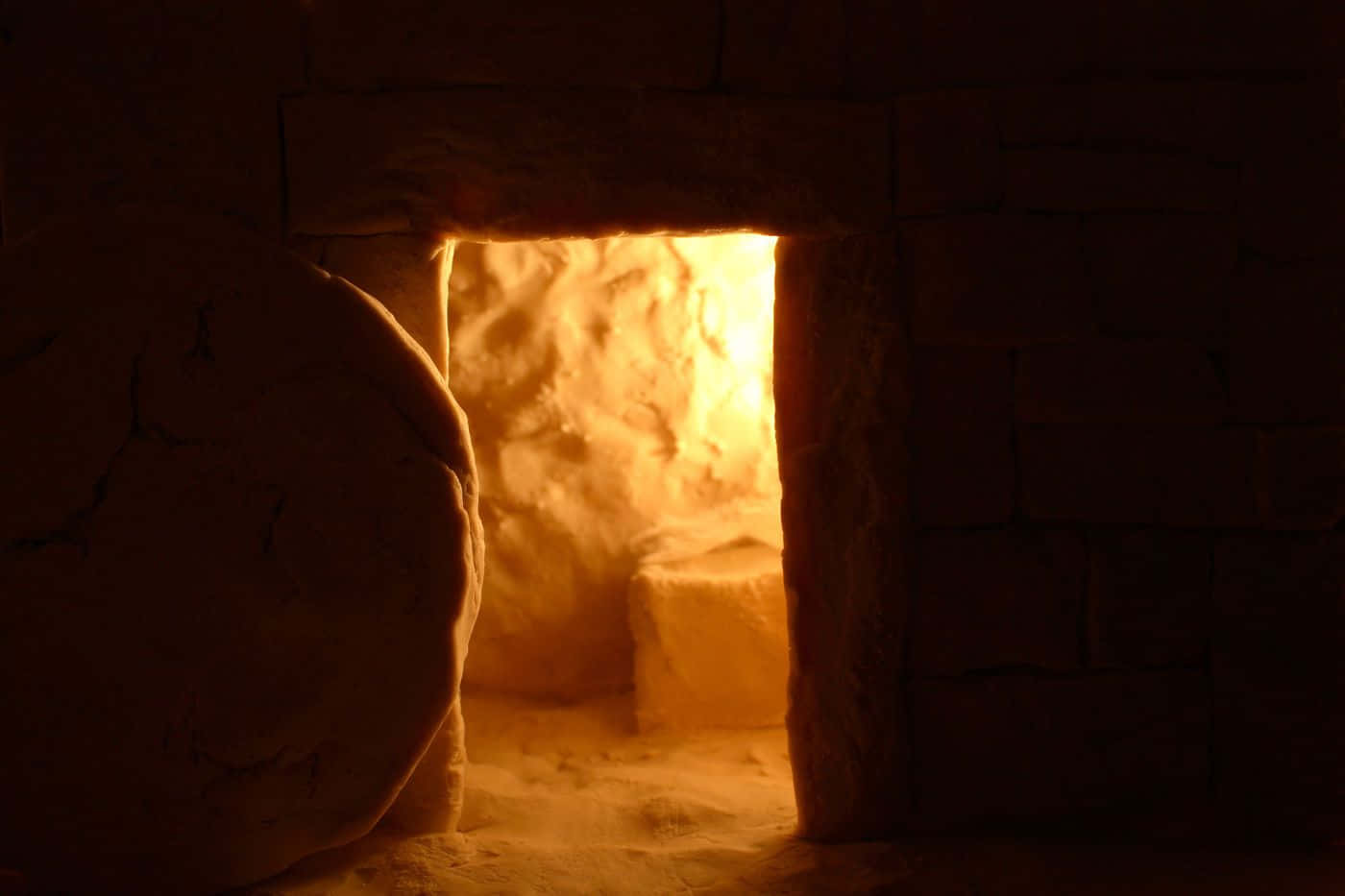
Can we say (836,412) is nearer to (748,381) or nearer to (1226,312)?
(1226,312)

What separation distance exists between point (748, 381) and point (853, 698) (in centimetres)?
216

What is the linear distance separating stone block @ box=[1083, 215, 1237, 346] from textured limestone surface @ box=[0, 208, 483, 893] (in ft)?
5.17

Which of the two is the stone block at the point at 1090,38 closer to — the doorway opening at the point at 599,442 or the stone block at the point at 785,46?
the stone block at the point at 785,46

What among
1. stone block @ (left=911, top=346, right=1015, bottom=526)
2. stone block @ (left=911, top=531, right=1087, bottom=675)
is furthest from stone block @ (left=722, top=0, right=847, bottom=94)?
stone block @ (left=911, top=531, right=1087, bottom=675)

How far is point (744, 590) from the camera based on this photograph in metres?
3.80

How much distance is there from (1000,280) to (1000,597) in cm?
75

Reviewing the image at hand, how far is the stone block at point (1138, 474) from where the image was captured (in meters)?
2.32

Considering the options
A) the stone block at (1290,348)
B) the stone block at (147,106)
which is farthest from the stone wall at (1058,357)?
the stone block at (147,106)

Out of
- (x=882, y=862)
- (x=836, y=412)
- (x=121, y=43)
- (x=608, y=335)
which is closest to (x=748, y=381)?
(x=608, y=335)

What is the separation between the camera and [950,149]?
2.31 m

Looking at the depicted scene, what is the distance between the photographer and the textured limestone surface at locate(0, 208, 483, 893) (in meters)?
1.94

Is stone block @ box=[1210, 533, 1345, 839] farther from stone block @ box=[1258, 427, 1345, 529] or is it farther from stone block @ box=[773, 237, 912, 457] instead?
stone block @ box=[773, 237, 912, 457]

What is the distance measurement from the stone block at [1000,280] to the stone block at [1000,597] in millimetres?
484

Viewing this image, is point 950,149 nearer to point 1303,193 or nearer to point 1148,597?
point 1303,193
